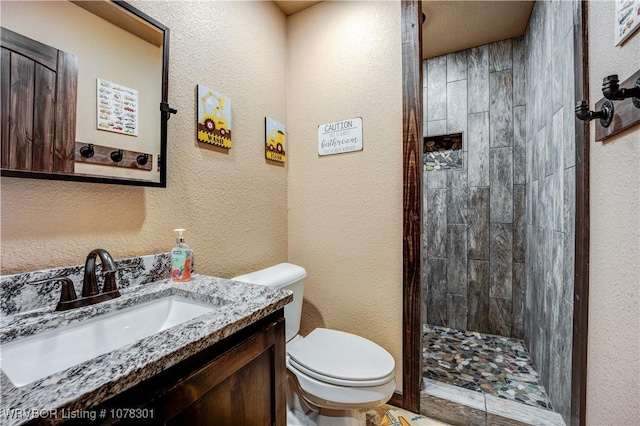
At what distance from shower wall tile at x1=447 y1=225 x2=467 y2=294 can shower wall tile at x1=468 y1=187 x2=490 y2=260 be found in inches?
2.2

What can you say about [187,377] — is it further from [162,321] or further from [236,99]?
[236,99]

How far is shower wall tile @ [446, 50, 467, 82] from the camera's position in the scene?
2453 millimetres

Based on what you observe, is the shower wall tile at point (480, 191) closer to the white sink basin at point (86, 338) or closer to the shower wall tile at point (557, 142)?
the shower wall tile at point (557, 142)

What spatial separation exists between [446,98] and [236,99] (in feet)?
6.50

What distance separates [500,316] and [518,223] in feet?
2.67

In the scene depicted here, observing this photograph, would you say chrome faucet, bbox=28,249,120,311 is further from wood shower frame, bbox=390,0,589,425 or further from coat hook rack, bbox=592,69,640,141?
coat hook rack, bbox=592,69,640,141

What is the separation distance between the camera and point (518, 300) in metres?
2.27

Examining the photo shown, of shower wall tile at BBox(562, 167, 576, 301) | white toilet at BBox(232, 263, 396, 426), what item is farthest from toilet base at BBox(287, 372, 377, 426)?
shower wall tile at BBox(562, 167, 576, 301)

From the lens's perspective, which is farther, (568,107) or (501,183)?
(501,183)

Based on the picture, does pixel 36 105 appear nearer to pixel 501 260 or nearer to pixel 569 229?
pixel 569 229

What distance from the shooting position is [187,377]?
59 centimetres

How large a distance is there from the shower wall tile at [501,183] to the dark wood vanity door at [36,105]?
2739 millimetres

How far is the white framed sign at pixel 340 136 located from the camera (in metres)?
1.66

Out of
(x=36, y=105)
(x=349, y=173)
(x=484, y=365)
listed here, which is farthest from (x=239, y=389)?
(x=484, y=365)
